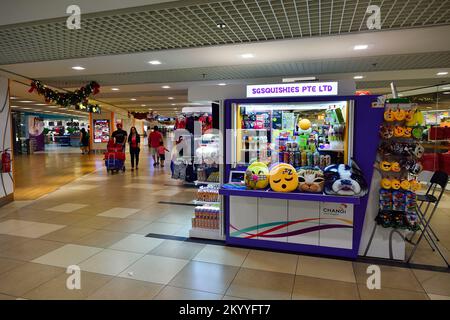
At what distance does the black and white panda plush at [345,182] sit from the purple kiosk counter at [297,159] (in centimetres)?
8

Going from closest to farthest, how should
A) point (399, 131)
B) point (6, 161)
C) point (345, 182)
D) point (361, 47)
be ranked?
point (345, 182) → point (399, 131) → point (361, 47) → point (6, 161)

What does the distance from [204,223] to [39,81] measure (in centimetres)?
606

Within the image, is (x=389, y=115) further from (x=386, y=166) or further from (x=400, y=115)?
(x=386, y=166)

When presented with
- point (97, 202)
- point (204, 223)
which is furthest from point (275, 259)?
point (97, 202)

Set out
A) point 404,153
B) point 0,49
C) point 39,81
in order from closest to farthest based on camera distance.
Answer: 1. point 404,153
2. point 0,49
3. point 39,81

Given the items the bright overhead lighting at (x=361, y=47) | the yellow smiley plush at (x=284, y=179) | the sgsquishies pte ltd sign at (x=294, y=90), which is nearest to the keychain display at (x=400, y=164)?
the sgsquishies pte ltd sign at (x=294, y=90)

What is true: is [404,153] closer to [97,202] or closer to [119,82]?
[97,202]

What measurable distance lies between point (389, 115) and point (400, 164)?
58cm

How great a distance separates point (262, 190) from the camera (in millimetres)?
3609

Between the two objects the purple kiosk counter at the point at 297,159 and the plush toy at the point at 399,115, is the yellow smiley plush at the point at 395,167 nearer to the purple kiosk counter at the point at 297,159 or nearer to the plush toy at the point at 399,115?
the purple kiosk counter at the point at 297,159

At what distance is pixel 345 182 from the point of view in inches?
128

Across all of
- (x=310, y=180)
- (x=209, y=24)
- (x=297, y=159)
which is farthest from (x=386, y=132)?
(x=209, y=24)

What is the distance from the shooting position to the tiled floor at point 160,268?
2791mm

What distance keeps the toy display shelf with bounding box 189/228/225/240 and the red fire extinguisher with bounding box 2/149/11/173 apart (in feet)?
14.8
